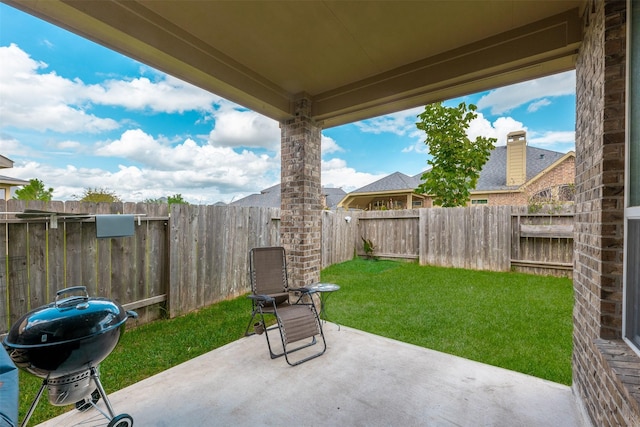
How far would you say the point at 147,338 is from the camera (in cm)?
317

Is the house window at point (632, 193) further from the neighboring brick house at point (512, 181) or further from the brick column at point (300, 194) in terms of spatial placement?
the neighboring brick house at point (512, 181)

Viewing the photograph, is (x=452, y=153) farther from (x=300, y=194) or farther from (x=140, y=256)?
(x=140, y=256)

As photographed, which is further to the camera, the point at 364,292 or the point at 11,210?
the point at 364,292

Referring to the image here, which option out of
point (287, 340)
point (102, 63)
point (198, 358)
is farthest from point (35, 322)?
point (102, 63)

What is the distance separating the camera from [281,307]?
3.15 metres

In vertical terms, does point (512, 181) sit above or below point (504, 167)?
below

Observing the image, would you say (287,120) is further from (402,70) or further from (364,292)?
(364,292)

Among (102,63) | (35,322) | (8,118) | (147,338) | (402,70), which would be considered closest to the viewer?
(35,322)

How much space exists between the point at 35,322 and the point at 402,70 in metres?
3.48

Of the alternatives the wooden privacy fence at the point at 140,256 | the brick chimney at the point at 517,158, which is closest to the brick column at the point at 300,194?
the wooden privacy fence at the point at 140,256

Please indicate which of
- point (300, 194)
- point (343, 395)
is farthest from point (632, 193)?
point (300, 194)

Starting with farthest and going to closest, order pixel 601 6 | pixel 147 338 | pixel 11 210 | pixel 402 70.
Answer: pixel 147 338 → pixel 402 70 → pixel 11 210 → pixel 601 6

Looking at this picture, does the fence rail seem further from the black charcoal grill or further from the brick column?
the black charcoal grill

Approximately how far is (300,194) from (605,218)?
9.30 feet
